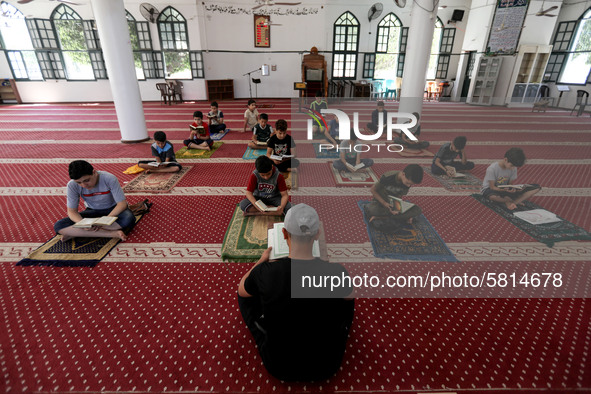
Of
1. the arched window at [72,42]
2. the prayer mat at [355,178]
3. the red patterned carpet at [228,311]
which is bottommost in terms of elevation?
the red patterned carpet at [228,311]

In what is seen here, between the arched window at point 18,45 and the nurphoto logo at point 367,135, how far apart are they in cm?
1148

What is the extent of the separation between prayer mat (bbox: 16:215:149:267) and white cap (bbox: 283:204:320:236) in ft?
6.17

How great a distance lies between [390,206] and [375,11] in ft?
37.0

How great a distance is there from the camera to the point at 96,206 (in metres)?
2.64

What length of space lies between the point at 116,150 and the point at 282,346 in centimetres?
509

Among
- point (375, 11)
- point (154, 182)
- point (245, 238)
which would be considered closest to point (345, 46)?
point (375, 11)

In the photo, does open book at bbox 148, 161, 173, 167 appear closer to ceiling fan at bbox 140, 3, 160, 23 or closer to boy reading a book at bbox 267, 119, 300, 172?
boy reading a book at bbox 267, 119, 300, 172

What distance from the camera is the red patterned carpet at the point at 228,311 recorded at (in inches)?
59.0

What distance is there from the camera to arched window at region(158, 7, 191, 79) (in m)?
10.7

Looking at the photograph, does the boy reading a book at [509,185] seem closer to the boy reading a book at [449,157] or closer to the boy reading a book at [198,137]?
the boy reading a book at [449,157]

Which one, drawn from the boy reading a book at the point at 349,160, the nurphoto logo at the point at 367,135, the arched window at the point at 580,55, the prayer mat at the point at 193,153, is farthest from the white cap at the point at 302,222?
the arched window at the point at 580,55

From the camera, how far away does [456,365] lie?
5.13 feet

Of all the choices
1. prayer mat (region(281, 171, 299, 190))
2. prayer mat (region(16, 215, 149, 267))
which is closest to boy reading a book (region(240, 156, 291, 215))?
prayer mat (region(281, 171, 299, 190))

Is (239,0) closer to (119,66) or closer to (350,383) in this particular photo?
(119,66)
